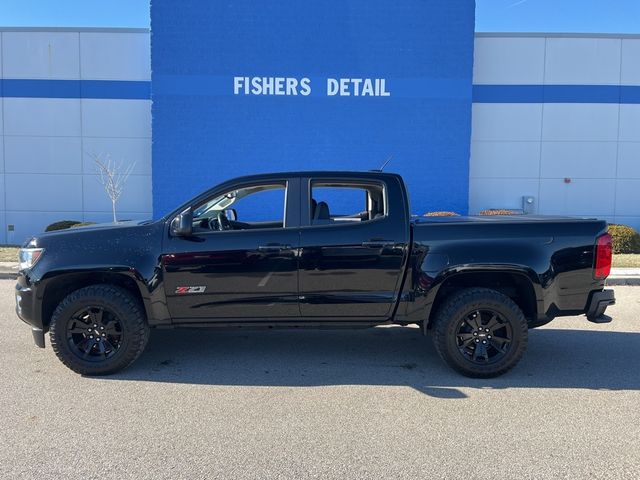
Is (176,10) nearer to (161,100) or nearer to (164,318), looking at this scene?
(161,100)

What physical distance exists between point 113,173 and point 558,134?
13.8 m

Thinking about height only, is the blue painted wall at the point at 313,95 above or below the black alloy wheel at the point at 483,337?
above

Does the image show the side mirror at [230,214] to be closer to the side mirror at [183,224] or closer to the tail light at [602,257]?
the side mirror at [183,224]

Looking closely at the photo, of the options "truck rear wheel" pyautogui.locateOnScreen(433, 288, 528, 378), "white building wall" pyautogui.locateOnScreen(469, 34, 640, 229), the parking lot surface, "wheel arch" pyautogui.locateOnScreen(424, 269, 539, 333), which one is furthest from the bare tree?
"truck rear wheel" pyautogui.locateOnScreen(433, 288, 528, 378)

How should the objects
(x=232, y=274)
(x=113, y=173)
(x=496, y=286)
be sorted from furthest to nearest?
(x=113, y=173), (x=496, y=286), (x=232, y=274)

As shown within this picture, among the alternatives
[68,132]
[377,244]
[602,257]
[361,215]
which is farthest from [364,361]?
[68,132]

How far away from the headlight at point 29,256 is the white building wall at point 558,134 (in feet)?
44.8

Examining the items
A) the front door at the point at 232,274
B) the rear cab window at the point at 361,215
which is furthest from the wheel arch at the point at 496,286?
the front door at the point at 232,274

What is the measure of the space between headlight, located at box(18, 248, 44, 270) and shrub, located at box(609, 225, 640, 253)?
13.5 m

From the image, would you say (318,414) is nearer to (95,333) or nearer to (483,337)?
(483,337)

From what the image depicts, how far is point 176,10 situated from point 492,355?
45.8 feet

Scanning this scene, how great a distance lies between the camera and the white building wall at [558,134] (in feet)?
51.4

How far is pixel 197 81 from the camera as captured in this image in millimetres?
15062

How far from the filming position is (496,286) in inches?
194
